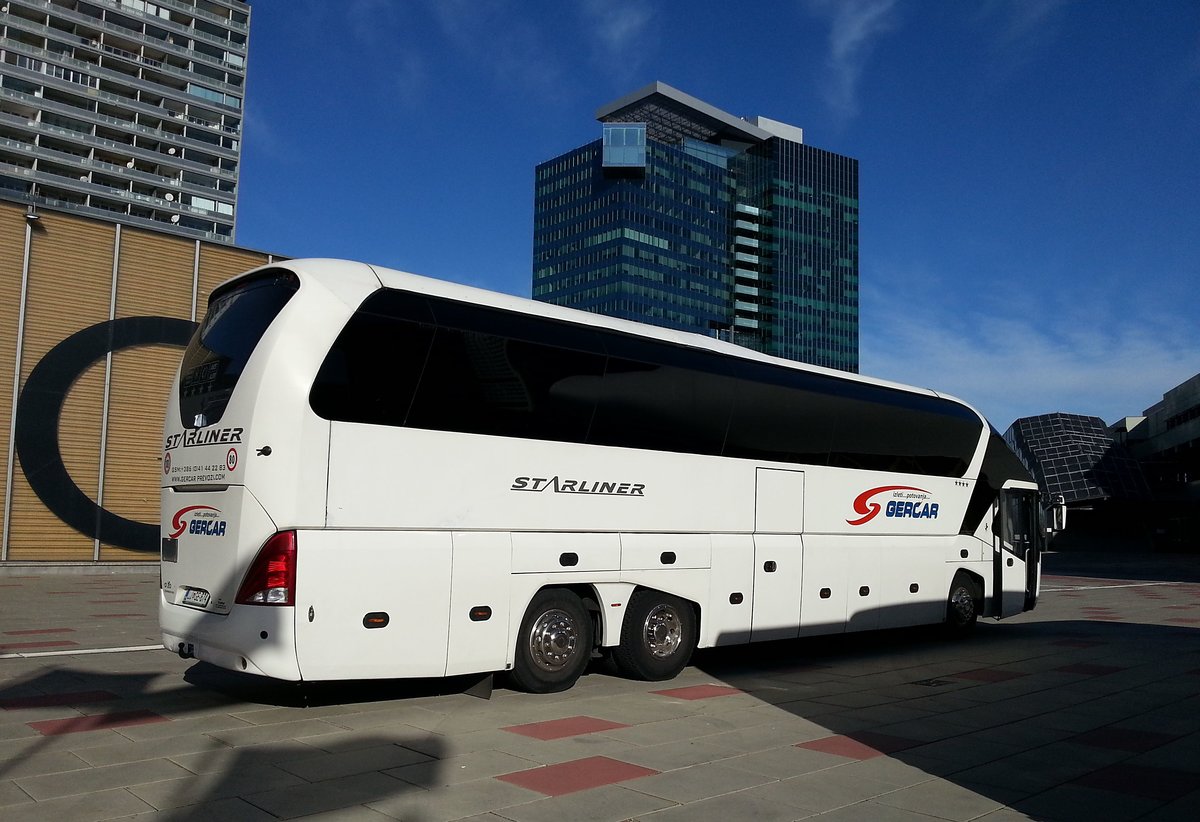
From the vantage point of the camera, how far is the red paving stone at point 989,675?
35.2 ft

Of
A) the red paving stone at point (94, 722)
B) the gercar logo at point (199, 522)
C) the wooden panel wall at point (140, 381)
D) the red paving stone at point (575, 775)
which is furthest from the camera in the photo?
the wooden panel wall at point (140, 381)

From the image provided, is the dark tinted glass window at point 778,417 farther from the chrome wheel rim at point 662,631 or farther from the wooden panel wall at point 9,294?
the wooden panel wall at point 9,294

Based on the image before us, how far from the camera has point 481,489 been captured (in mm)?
8445

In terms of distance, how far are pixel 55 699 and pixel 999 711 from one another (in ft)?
27.1

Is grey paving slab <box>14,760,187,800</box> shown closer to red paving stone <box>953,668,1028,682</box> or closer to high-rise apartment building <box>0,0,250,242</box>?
red paving stone <box>953,668,1028,682</box>

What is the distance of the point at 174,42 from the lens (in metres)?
108

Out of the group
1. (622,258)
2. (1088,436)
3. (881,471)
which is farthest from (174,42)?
(881,471)

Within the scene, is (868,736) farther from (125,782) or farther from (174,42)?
(174,42)

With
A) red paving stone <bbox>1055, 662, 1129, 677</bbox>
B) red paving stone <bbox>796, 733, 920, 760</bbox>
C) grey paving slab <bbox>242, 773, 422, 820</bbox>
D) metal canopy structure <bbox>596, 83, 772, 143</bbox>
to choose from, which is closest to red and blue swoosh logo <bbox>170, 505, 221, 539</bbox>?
grey paving slab <bbox>242, 773, 422, 820</bbox>

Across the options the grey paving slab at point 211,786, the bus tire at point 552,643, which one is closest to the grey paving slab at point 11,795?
the grey paving slab at point 211,786

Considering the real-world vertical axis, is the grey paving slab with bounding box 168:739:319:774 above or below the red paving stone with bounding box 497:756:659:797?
below

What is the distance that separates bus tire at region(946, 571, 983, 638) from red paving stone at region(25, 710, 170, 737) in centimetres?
1052

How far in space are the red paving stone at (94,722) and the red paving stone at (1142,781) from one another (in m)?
6.75

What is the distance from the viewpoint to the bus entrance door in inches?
589
